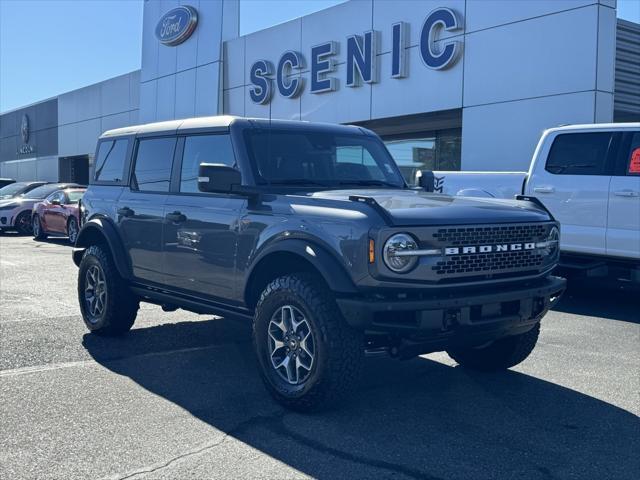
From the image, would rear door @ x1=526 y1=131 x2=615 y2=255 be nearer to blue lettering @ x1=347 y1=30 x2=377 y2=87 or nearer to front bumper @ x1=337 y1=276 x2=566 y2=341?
front bumper @ x1=337 y1=276 x2=566 y2=341

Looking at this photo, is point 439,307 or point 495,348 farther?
point 495,348

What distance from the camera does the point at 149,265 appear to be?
611cm

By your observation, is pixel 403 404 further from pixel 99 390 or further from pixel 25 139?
pixel 25 139

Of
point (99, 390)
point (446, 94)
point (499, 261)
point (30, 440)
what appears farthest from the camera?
point (446, 94)

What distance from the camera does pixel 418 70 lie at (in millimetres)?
17094

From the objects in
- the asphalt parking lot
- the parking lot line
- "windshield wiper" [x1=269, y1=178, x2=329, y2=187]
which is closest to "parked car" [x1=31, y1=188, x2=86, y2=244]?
the asphalt parking lot

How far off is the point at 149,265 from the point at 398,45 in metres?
12.7

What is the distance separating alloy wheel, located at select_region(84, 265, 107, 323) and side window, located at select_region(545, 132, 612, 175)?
18.2ft

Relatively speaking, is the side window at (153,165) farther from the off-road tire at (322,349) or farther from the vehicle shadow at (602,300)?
the vehicle shadow at (602,300)

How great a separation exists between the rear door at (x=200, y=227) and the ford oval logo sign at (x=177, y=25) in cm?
2075

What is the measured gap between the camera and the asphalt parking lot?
3.73 m

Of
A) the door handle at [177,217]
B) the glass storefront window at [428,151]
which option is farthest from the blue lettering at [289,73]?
the door handle at [177,217]

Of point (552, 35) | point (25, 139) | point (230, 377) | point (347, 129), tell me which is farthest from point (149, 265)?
point (25, 139)

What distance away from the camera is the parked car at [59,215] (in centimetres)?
1745
